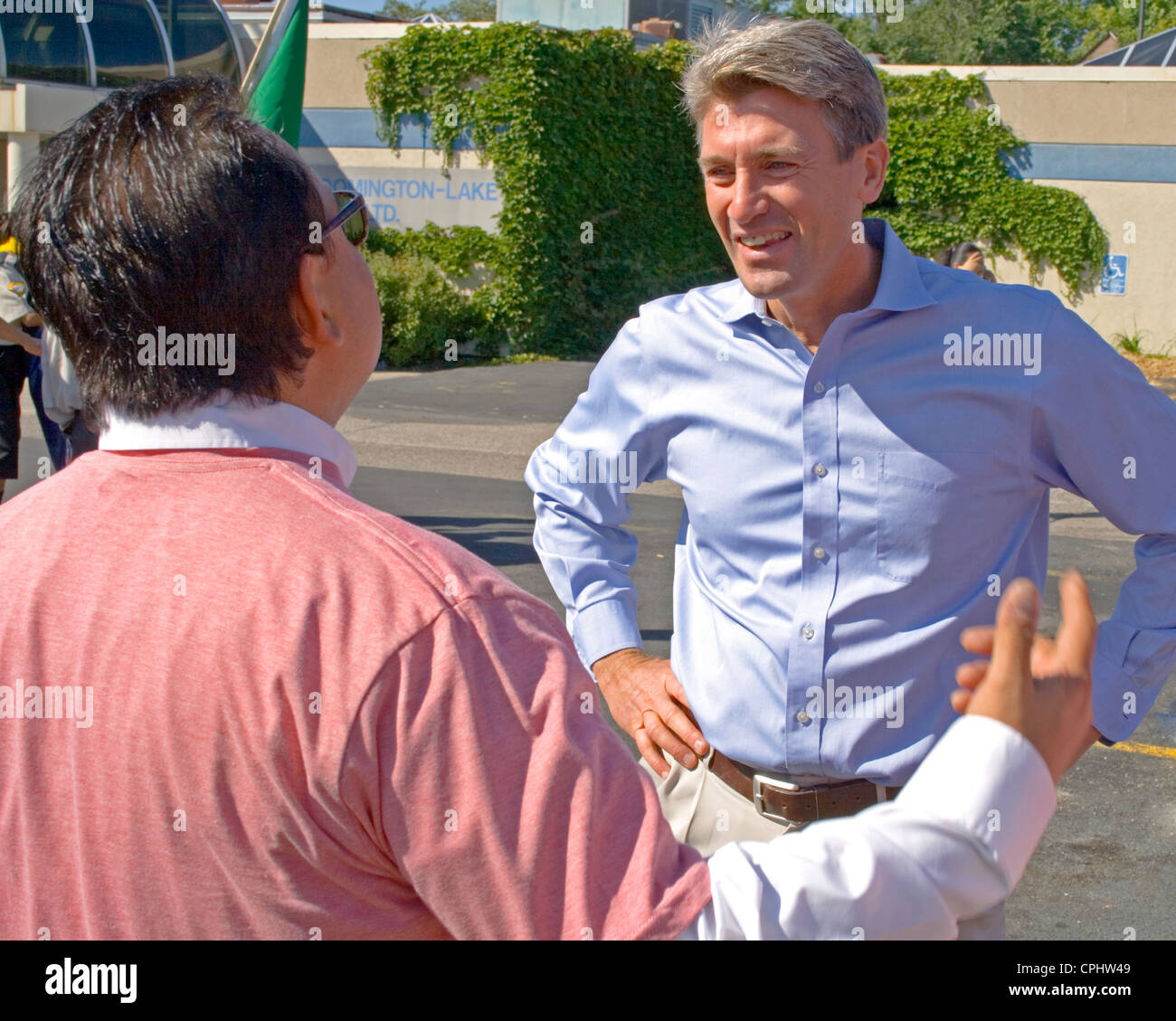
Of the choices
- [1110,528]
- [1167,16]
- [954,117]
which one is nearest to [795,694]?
[1110,528]

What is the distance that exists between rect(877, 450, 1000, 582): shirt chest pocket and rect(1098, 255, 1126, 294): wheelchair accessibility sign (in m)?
20.7

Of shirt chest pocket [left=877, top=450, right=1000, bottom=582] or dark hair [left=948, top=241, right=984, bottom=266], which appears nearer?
shirt chest pocket [left=877, top=450, right=1000, bottom=582]

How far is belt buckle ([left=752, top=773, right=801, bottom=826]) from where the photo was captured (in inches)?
94.9

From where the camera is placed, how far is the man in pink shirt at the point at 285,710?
3.77 ft

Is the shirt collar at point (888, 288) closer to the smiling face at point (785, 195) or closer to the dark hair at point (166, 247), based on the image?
the smiling face at point (785, 195)

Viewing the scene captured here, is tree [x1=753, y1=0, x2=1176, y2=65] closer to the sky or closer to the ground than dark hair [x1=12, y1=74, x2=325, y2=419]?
closer to the sky

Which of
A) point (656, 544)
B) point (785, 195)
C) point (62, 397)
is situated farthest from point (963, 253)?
point (785, 195)

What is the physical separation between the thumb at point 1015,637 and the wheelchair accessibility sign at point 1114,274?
72.2ft

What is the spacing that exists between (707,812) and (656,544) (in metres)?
6.42

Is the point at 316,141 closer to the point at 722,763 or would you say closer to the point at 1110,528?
the point at 1110,528
